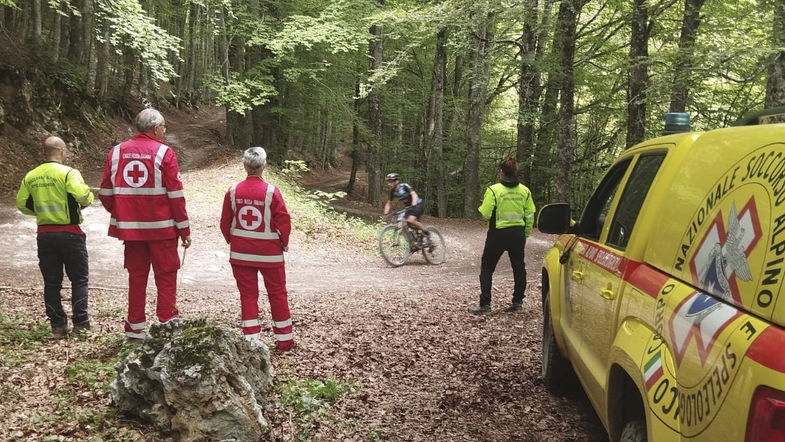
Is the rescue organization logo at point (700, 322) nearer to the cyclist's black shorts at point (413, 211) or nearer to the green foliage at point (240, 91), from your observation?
the cyclist's black shorts at point (413, 211)

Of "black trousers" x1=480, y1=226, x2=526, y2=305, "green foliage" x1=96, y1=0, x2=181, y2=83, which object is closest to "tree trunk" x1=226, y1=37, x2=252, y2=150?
"green foliage" x1=96, y1=0, x2=181, y2=83

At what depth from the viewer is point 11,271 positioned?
383 inches

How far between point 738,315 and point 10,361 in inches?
217

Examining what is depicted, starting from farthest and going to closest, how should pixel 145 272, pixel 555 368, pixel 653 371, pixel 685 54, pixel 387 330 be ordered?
→ 1. pixel 685 54
2. pixel 387 330
3. pixel 145 272
4. pixel 555 368
5. pixel 653 371

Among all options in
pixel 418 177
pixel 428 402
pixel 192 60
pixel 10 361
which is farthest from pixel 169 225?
pixel 192 60

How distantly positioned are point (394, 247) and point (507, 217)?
629cm

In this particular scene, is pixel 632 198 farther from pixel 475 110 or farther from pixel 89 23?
pixel 89 23

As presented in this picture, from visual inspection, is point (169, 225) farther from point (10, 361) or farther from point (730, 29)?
point (730, 29)

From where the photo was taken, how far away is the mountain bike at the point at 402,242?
13.4 metres

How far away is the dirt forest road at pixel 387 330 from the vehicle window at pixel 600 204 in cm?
150

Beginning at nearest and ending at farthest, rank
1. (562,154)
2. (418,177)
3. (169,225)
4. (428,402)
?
(428,402) → (169,225) → (562,154) → (418,177)

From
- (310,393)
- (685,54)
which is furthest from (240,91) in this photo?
(310,393)

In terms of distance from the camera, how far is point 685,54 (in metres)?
9.67

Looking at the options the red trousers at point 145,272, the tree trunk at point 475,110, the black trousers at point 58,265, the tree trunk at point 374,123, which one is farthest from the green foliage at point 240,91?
the red trousers at point 145,272
